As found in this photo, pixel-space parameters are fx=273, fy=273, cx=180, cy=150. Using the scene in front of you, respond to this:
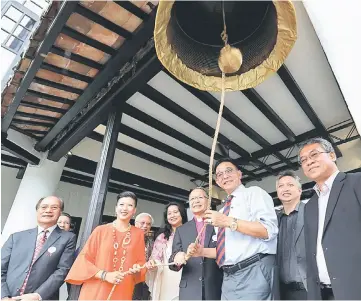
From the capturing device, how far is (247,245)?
1.45 meters

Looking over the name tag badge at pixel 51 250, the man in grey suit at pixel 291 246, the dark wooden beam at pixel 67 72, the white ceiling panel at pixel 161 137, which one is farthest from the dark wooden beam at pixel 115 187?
the man in grey suit at pixel 291 246

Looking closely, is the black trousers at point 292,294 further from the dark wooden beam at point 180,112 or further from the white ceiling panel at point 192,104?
the dark wooden beam at point 180,112

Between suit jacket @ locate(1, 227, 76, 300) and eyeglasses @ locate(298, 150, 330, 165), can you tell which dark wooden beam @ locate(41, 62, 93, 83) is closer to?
suit jacket @ locate(1, 227, 76, 300)

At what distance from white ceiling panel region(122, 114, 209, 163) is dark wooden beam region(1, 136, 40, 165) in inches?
61.0

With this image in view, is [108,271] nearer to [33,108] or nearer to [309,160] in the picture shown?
[309,160]

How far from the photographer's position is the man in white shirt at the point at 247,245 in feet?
4.46

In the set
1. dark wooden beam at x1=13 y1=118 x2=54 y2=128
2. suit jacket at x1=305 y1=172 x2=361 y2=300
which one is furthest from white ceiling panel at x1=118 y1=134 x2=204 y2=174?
suit jacket at x1=305 y1=172 x2=361 y2=300

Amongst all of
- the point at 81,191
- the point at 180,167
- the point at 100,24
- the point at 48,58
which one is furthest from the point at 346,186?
the point at 81,191

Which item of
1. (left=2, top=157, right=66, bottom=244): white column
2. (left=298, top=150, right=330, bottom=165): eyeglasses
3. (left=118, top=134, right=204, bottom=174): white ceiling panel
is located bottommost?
(left=298, top=150, right=330, bottom=165): eyeglasses

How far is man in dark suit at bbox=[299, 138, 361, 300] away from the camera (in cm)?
108

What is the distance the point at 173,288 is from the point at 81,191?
4.76 meters

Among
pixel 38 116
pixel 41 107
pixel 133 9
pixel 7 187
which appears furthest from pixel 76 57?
pixel 7 187

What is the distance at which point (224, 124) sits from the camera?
14.7ft

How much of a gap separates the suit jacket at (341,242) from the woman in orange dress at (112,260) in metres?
0.99
